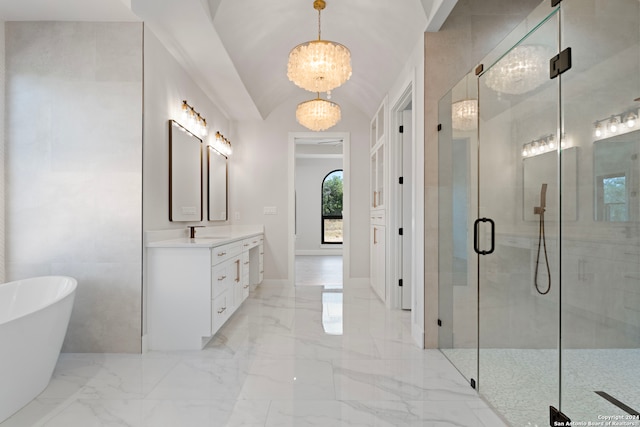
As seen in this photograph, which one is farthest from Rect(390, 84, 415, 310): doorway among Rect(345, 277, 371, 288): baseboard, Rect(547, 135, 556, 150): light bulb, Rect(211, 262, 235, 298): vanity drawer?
Rect(547, 135, 556, 150): light bulb

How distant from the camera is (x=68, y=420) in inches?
74.0

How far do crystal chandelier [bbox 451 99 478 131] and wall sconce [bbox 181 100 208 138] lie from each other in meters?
2.37

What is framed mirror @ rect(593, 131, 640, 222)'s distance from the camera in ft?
5.13

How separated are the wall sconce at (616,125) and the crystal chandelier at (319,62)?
1893 millimetres

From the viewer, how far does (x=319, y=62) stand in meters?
2.93

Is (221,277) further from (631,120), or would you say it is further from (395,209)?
(631,120)

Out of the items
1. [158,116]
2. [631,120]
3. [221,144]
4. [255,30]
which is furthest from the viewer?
[221,144]

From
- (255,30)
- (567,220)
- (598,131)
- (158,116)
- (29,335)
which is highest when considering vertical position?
(255,30)

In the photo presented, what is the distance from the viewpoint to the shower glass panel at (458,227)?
238 cm

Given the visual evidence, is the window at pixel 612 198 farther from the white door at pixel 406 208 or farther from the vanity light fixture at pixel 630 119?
the white door at pixel 406 208

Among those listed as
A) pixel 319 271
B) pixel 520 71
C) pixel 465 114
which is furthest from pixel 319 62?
pixel 319 271

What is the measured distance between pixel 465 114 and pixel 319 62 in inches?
46.9

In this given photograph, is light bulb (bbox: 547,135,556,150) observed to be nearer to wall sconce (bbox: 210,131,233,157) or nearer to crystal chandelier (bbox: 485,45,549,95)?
crystal chandelier (bbox: 485,45,549,95)

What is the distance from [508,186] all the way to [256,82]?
3185mm
